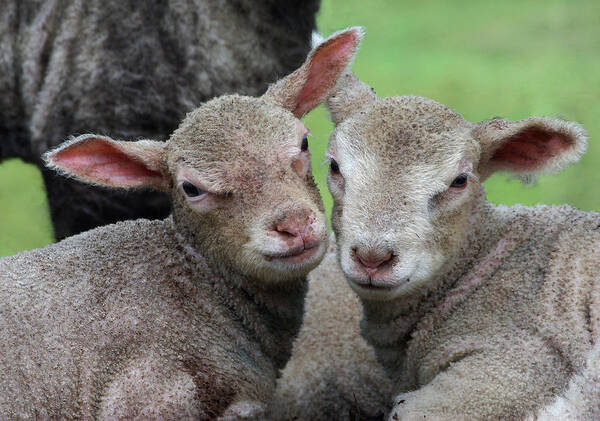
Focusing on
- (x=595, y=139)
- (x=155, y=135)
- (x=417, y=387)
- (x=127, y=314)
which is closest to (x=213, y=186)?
(x=127, y=314)

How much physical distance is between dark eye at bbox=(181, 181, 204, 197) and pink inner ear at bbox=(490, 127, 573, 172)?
1.33 m

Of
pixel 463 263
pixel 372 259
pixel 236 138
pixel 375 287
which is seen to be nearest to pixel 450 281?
pixel 463 263

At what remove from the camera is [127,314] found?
14.7 feet

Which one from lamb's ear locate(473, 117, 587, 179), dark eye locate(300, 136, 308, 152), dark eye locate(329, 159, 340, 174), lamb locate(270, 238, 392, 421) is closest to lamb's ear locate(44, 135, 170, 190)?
dark eye locate(300, 136, 308, 152)

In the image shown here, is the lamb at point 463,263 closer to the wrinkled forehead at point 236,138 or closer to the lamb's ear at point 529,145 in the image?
the lamb's ear at point 529,145

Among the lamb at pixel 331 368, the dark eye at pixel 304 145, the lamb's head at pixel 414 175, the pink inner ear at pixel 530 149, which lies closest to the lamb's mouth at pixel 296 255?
the lamb's head at pixel 414 175

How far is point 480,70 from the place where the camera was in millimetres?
13047

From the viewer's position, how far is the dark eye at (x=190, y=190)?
4.50 m

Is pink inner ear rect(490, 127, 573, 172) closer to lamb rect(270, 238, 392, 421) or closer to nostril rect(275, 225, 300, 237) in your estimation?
nostril rect(275, 225, 300, 237)

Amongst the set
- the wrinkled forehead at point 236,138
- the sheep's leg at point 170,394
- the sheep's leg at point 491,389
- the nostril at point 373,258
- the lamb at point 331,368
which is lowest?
the lamb at point 331,368

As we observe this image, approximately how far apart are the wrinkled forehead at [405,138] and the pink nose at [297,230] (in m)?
0.34

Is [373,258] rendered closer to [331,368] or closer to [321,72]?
[321,72]

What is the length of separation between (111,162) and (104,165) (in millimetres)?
34

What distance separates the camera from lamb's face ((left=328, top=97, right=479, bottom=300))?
13.7 feet
